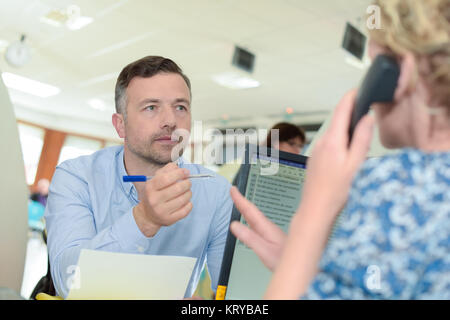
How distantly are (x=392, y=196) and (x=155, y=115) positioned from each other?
103 centimetres

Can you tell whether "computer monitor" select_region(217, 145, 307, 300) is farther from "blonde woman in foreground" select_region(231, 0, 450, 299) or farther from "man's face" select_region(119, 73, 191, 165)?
"man's face" select_region(119, 73, 191, 165)

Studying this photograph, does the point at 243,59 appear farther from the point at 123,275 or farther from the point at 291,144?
the point at 123,275

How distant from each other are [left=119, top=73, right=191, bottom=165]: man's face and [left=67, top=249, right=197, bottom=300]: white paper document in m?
0.68

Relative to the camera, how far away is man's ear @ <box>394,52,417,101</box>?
1.49 feet

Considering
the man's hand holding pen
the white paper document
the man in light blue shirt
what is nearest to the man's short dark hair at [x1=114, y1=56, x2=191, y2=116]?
the man in light blue shirt

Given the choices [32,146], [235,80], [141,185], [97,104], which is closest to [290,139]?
[141,185]

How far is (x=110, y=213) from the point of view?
4.00 ft

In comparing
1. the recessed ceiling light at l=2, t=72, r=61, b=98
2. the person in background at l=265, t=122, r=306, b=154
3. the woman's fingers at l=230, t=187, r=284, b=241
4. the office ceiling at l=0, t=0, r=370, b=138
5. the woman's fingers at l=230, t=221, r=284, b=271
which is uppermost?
the office ceiling at l=0, t=0, r=370, b=138

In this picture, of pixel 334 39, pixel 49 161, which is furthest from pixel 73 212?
pixel 49 161

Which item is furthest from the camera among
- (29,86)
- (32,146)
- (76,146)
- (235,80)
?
(76,146)

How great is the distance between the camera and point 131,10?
13.9 ft

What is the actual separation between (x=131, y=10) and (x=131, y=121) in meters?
3.28

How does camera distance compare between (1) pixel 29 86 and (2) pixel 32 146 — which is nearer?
(1) pixel 29 86

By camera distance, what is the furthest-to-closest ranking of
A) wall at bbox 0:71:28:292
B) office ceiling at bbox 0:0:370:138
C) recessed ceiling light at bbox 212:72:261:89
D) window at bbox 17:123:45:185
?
1. window at bbox 17:123:45:185
2. recessed ceiling light at bbox 212:72:261:89
3. office ceiling at bbox 0:0:370:138
4. wall at bbox 0:71:28:292
